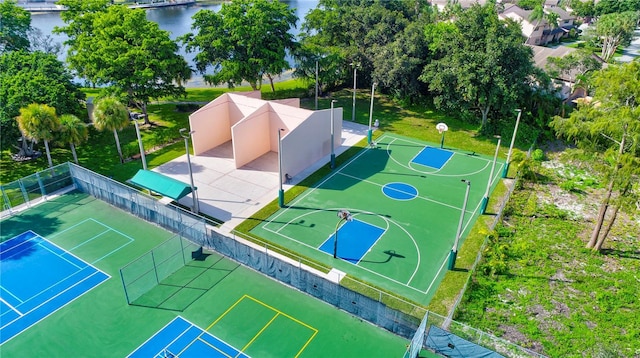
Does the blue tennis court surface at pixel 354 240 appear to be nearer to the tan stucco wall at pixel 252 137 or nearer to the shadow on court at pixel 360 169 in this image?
the shadow on court at pixel 360 169

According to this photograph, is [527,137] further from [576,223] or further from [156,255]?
[156,255]

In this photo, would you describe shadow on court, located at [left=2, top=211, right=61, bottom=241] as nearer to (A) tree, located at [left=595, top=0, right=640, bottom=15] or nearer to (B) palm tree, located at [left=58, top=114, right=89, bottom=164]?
(B) palm tree, located at [left=58, top=114, right=89, bottom=164]

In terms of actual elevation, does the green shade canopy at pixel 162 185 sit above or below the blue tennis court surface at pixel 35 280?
above

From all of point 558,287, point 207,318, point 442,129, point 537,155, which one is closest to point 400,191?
point 442,129

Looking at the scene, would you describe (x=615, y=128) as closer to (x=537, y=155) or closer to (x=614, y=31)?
(x=537, y=155)

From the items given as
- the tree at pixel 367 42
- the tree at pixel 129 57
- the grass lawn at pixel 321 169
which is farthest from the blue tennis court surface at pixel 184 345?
the tree at pixel 367 42

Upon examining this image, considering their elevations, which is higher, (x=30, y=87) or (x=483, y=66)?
(x=483, y=66)
